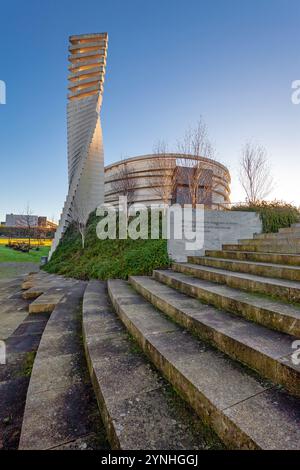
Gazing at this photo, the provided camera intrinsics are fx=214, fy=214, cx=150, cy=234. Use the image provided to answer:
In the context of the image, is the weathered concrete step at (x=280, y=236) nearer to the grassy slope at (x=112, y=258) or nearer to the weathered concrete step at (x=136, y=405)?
the grassy slope at (x=112, y=258)

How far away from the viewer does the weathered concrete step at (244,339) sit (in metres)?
1.34

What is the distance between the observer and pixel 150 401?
144 centimetres

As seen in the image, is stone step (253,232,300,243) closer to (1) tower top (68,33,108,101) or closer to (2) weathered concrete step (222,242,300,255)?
(2) weathered concrete step (222,242,300,255)

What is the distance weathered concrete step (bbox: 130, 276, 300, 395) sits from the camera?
1341mm

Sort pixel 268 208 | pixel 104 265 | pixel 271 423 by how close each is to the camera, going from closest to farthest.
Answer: pixel 271 423 → pixel 268 208 → pixel 104 265

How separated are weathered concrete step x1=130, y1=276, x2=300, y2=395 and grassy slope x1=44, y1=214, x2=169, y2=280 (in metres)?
2.76

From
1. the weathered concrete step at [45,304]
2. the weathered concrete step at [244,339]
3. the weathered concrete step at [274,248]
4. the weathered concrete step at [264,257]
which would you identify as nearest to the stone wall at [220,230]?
the weathered concrete step at [264,257]

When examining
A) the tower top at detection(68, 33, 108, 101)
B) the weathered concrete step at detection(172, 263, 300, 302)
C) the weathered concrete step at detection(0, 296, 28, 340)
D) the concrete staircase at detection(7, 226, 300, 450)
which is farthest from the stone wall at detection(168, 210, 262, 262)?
the tower top at detection(68, 33, 108, 101)

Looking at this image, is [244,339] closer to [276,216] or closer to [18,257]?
[276,216]

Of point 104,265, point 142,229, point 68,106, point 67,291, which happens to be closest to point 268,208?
point 142,229

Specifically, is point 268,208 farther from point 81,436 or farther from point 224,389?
point 81,436

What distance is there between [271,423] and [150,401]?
0.73m

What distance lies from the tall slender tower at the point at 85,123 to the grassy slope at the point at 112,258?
5816 mm

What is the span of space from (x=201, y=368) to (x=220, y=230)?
444 cm
